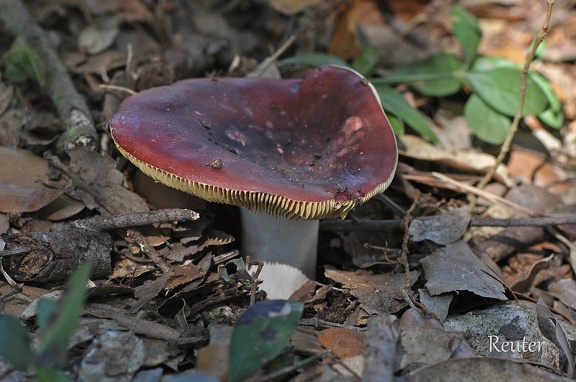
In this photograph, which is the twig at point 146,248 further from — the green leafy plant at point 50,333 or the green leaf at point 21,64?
the green leaf at point 21,64

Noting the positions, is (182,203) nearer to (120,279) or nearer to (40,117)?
(120,279)

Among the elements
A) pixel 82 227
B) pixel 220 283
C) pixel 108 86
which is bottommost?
pixel 220 283

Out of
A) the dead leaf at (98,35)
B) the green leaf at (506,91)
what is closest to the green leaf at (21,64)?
the dead leaf at (98,35)

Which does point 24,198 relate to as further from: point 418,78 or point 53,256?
point 418,78

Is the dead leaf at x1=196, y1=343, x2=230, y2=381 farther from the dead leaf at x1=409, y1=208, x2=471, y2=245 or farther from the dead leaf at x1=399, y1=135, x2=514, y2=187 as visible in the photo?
the dead leaf at x1=399, y1=135, x2=514, y2=187

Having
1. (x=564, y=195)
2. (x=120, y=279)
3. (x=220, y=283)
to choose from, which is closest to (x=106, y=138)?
(x=120, y=279)

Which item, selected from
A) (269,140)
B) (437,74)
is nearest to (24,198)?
(269,140)
